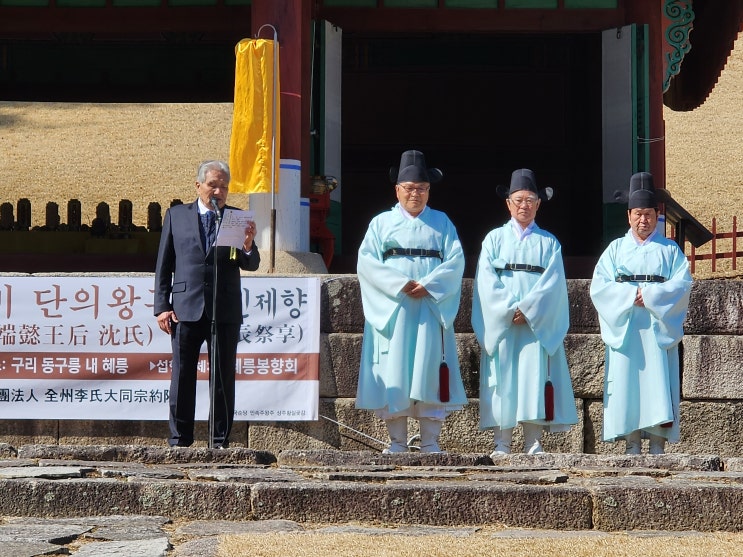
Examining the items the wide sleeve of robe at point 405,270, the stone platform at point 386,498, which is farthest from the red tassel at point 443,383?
the stone platform at point 386,498

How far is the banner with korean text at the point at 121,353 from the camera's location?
309 inches

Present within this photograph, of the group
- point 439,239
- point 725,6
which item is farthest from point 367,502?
point 725,6

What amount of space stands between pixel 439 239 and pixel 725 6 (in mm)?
6291

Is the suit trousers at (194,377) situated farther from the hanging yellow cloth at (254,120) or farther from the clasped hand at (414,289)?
the hanging yellow cloth at (254,120)

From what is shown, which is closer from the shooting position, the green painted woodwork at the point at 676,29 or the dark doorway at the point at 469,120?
the green painted woodwork at the point at 676,29

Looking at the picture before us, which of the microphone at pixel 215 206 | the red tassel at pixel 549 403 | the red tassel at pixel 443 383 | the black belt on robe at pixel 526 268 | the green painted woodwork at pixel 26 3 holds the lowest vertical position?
the red tassel at pixel 549 403

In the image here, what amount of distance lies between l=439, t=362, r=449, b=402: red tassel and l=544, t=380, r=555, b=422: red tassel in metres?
0.54

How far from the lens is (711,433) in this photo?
7883mm

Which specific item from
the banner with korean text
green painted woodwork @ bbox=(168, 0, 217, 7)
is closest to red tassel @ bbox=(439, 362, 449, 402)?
the banner with korean text

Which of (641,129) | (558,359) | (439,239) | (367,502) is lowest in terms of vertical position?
(367,502)

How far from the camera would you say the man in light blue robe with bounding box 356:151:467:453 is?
7203mm

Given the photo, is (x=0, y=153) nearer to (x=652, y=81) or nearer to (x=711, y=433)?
(x=652, y=81)

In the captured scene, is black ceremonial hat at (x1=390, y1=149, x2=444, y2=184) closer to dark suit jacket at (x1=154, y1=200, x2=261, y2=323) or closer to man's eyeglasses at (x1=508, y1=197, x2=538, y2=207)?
man's eyeglasses at (x1=508, y1=197, x2=538, y2=207)

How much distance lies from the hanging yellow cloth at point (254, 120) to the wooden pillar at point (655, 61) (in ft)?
11.0
